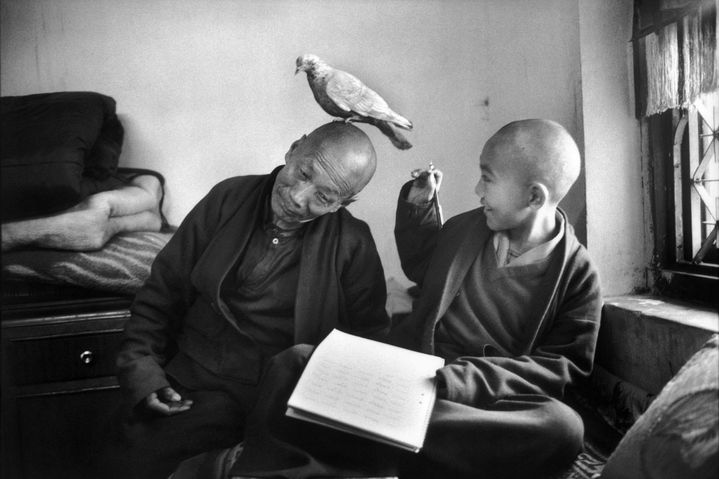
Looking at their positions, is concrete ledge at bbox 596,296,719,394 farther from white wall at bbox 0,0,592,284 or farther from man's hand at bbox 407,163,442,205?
man's hand at bbox 407,163,442,205

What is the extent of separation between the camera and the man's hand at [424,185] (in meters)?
1.55

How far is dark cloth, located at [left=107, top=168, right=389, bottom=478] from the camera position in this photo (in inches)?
57.8

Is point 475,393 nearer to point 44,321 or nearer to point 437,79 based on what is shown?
point 437,79

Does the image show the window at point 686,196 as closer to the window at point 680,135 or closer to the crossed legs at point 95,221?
the window at point 680,135

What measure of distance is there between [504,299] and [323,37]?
82 centimetres

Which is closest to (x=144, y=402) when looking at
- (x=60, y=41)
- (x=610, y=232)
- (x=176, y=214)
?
(x=176, y=214)

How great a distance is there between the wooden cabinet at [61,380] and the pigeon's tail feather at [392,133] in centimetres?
80

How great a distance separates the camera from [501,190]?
147cm

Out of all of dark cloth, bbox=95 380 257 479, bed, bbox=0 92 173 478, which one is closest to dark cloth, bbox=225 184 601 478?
dark cloth, bbox=95 380 257 479

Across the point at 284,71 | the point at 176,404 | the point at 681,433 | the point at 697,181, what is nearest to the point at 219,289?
the point at 176,404

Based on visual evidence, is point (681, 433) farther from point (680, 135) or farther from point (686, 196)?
point (680, 135)

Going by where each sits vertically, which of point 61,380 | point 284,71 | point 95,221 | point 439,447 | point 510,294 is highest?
point 284,71

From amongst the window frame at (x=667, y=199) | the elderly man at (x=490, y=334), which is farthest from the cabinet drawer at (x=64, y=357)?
the window frame at (x=667, y=199)

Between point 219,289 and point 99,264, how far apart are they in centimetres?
29
